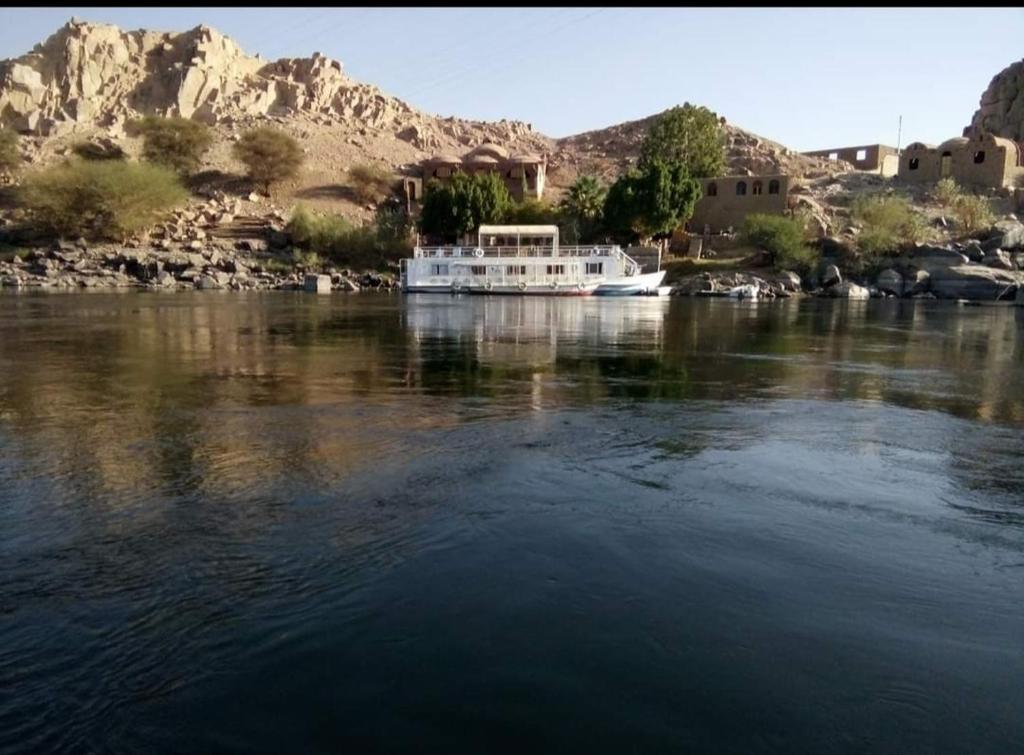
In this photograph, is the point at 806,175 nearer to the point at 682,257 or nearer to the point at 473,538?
the point at 682,257

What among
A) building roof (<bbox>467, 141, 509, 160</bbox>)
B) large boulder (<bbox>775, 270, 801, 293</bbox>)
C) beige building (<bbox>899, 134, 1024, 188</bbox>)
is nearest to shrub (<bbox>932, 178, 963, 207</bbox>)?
beige building (<bbox>899, 134, 1024, 188</bbox>)

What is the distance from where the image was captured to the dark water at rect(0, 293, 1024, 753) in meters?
4.16

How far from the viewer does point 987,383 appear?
16.5 m

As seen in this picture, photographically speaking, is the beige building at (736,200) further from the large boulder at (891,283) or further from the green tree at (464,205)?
the green tree at (464,205)

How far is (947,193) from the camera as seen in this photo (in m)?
70.3

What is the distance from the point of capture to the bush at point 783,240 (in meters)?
60.1

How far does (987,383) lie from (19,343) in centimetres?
2342

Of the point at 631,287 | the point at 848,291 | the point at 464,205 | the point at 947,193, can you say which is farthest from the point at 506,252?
the point at 947,193

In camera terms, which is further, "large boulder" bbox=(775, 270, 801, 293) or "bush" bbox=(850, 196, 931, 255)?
"bush" bbox=(850, 196, 931, 255)

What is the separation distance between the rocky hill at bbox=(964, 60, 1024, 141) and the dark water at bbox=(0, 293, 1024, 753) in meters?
103

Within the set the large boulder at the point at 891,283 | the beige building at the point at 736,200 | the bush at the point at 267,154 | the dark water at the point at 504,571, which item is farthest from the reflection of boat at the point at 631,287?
the bush at the point at 267,154

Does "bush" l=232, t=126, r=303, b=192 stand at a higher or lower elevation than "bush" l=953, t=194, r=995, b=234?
higher

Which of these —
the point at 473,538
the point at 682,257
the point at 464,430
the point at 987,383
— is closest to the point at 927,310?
the point at 682,257

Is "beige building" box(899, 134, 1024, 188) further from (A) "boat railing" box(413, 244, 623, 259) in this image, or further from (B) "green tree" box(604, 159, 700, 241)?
(A) "boat railing" box(413, 244, 623, 259)
